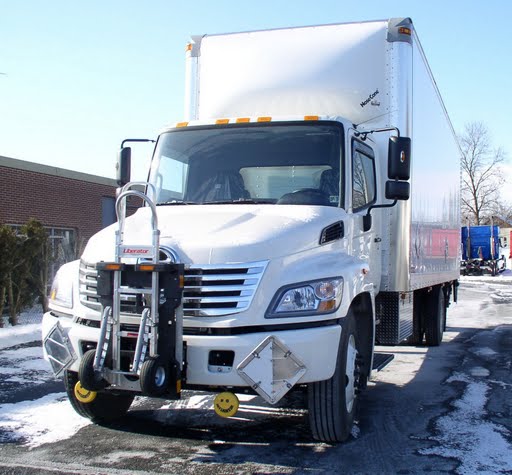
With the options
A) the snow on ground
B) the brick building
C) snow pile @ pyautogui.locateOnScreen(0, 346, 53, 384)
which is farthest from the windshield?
the brick building

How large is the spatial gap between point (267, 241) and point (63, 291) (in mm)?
1703

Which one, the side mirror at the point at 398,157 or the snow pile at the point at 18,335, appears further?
the snow pile at the point at 18,335

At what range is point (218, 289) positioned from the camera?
4.38 m

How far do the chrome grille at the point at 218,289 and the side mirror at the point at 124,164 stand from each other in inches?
89.4

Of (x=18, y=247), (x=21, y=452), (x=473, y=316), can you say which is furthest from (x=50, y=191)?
(x=21, y=452)

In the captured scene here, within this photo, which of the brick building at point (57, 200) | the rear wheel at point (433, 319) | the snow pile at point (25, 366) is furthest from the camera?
the brick building at point (57, 200)

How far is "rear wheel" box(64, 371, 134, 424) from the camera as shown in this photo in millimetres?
5199

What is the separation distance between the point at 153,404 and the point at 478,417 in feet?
10.0

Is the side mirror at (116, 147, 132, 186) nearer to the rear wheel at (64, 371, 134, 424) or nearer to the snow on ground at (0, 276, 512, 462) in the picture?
the rear wheel at (64, 371, 134, 424)

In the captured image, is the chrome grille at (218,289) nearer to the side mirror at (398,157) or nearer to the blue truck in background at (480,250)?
the side mirror at (398,157)

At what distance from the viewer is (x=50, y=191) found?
17906mm

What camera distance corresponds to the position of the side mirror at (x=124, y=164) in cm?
644

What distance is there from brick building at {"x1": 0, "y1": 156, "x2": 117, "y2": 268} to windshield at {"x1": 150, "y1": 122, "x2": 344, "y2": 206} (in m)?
9.02

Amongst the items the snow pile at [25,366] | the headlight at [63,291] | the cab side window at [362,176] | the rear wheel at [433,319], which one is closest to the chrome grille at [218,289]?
the headlight at [63,291]
